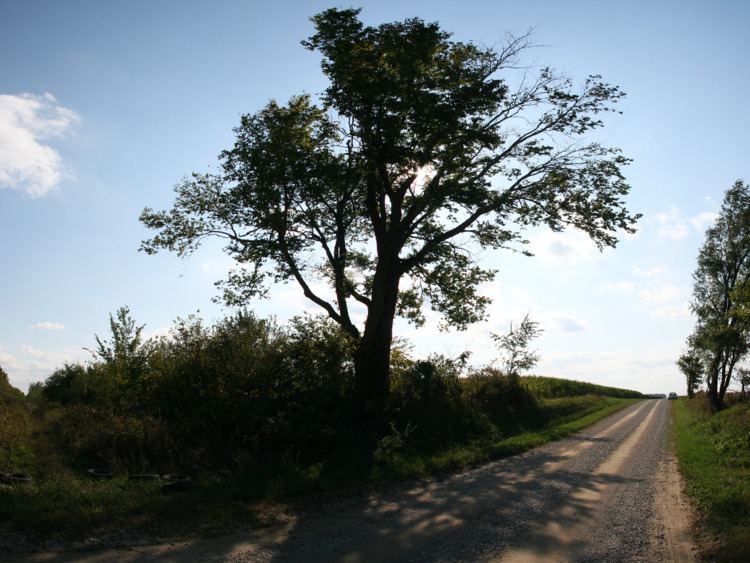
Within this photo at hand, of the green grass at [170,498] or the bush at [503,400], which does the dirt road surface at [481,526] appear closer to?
the green grass at [170,498]

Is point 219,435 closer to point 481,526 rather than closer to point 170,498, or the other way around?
point 170,498

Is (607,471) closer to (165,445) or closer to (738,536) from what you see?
(738,536)

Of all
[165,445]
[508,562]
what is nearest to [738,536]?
[508,562]

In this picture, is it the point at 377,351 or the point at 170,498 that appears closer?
the point at 170,498

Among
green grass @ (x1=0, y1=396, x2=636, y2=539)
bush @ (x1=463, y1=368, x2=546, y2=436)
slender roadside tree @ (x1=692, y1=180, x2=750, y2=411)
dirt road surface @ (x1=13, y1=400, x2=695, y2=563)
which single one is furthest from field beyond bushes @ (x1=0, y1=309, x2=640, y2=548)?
slender roadside tree @ (x1=692, y1=180, x2=750, y2=411)

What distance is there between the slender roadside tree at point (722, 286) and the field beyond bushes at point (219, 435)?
20.9m

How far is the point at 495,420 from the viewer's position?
965 inches

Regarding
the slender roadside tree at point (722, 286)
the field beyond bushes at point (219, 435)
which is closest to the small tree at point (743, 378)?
the slender roadside tree at point (722, 286)

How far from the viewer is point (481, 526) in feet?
27.8

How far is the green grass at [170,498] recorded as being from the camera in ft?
24.9

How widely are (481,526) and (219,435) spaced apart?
27.7 ft

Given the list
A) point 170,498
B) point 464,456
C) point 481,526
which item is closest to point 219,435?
point 170,498

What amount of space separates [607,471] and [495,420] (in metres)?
10.4

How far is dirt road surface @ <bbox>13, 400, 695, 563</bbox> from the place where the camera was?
705cm
